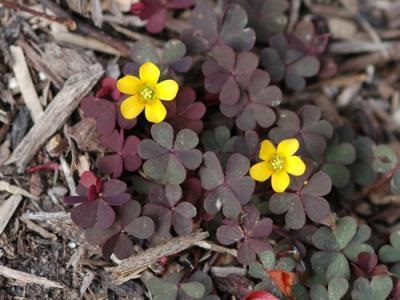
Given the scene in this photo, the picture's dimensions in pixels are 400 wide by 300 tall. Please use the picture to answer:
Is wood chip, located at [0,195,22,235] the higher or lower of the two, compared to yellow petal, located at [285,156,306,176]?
lower

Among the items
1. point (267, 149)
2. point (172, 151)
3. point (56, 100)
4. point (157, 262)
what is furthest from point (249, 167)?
point (56, 100)

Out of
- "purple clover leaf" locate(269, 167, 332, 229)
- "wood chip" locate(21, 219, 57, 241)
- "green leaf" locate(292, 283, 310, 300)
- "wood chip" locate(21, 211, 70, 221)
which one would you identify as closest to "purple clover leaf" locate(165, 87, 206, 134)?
"purple clover leaf" locate(269, 167, 332, 229)

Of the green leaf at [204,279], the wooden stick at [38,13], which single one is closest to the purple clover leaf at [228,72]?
the wooden stick at [38,13]

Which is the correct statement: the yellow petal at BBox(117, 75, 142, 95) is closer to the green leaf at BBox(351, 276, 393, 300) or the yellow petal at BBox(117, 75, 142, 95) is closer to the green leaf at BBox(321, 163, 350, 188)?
the green leaf at BBox(321, 163, 350, 188)

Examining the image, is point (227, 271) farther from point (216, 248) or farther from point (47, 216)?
point (47, 216)

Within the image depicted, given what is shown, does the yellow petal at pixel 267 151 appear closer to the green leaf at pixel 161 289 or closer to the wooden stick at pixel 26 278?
the green leaf at pixel 161 289

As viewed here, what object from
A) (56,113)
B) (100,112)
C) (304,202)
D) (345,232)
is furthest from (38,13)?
(345,232)
